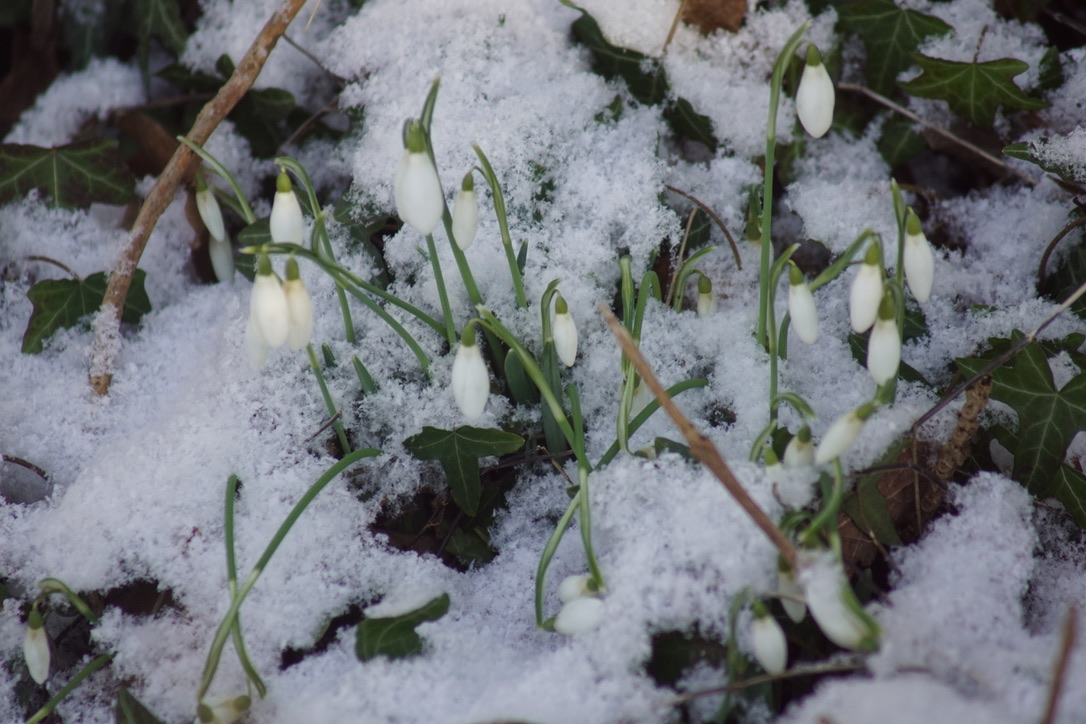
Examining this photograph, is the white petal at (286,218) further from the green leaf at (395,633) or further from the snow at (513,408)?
the green leaf at (395,633)

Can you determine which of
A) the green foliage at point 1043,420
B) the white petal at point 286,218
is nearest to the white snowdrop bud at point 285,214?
the white petal at point 286,218

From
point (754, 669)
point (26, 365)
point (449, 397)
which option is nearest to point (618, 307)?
point (449, 397)

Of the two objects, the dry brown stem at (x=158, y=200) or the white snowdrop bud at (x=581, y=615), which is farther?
the dry brown stem at (x=158, y=200)

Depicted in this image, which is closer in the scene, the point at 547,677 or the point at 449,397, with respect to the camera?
the point at 547,677

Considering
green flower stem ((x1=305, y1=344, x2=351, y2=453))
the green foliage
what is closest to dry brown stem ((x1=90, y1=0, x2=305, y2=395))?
green flower stem ((x1=305, y1=344, x2=351, y2=453))

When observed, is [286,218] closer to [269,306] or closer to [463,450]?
[269,306]

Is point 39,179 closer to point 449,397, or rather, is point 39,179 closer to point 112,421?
point 112,421
